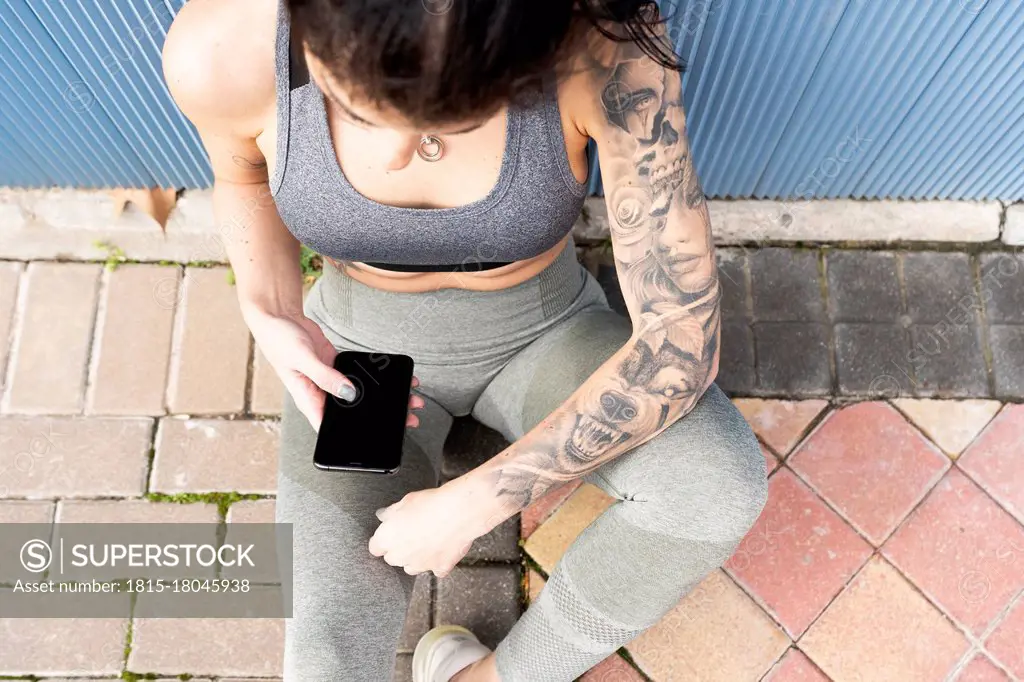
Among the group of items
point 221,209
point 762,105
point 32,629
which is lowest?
point 32,629

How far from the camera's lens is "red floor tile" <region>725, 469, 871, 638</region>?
2.18 m

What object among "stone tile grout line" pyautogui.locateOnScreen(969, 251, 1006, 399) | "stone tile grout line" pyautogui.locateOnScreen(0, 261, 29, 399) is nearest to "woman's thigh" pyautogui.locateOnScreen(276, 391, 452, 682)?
"stone tile grout line" pyautogui.locateOnScreen(0, 261, 29, 399)

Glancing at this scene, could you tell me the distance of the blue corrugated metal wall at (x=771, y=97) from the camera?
179 centimetres

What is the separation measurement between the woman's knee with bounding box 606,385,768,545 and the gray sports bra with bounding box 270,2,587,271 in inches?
18.9

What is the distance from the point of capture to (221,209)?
5.60 feet

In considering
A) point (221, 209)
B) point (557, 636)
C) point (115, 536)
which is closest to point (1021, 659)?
point (557, 636)

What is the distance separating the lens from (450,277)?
1707 mm

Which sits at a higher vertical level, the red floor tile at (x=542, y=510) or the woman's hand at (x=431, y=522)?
the woman's hand at (x=431, y=522)

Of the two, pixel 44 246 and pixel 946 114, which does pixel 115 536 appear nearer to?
pixel 44 246

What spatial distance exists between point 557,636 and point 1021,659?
141cm

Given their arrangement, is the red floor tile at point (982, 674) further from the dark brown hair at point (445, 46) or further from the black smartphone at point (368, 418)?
the dark brown hair at point (445, 46)

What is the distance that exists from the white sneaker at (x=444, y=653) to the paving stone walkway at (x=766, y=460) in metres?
0.11

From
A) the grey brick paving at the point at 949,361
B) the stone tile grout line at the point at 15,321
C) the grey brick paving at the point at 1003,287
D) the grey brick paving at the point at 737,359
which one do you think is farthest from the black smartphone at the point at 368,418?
the grey brick paving at the point at 1003,287

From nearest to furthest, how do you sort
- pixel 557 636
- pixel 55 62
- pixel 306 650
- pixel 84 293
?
pixel 306 650 → pixel 557 636 → pixel 55 62 → pixel 84 293
